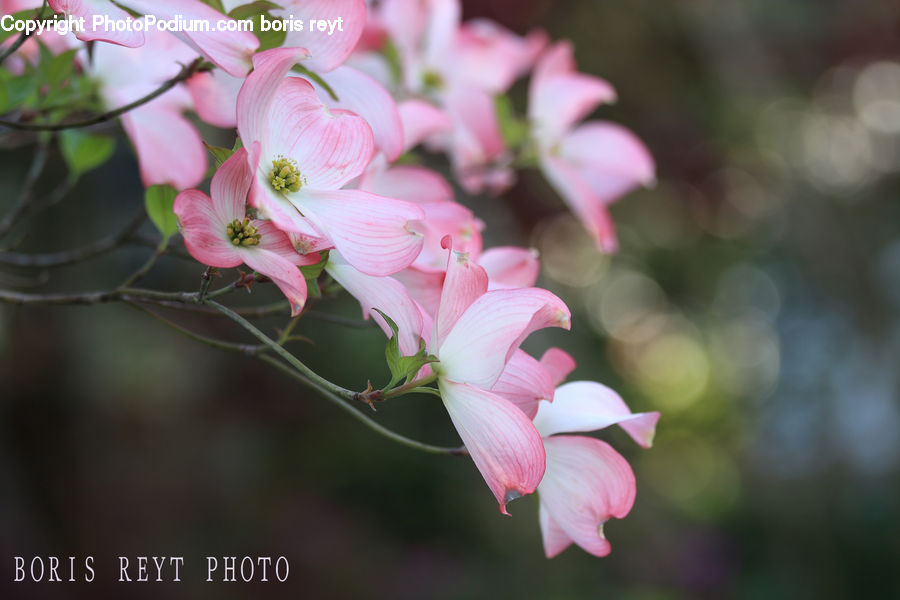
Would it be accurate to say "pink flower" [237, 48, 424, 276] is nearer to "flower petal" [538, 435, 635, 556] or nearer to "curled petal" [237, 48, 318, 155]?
"curled petal" [237, 48, 318, 155]

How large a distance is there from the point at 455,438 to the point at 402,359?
69.0 inches

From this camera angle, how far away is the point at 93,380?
1.86 metres

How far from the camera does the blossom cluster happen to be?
0.88ft

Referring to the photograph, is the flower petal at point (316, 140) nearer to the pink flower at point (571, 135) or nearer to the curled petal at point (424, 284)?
the curled petal at point (424, 284)

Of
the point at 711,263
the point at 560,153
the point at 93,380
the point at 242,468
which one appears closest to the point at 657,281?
the point at 711,263

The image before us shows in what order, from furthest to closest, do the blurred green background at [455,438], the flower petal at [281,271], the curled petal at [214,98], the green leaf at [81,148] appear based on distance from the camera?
1. the blurred green background at [455,438]
2. the green leaf at [81,148]
3. the curled petal at [214,98]
4. the flower petal at [281,271]

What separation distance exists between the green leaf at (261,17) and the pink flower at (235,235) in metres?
0.08

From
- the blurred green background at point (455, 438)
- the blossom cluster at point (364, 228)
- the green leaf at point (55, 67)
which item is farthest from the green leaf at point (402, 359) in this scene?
the blurred green background at point (455, 438)

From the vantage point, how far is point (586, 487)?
32 cm

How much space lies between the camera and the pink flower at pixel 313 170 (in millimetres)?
262

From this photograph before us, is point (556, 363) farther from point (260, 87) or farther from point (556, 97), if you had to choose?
point (556, 97)

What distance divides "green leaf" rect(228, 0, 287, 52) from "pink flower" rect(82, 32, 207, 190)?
0.11 m

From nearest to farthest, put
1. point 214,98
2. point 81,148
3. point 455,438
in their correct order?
point 214,98 → point 81,148 → point 455,438

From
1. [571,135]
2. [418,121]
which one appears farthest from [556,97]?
[418,121]
